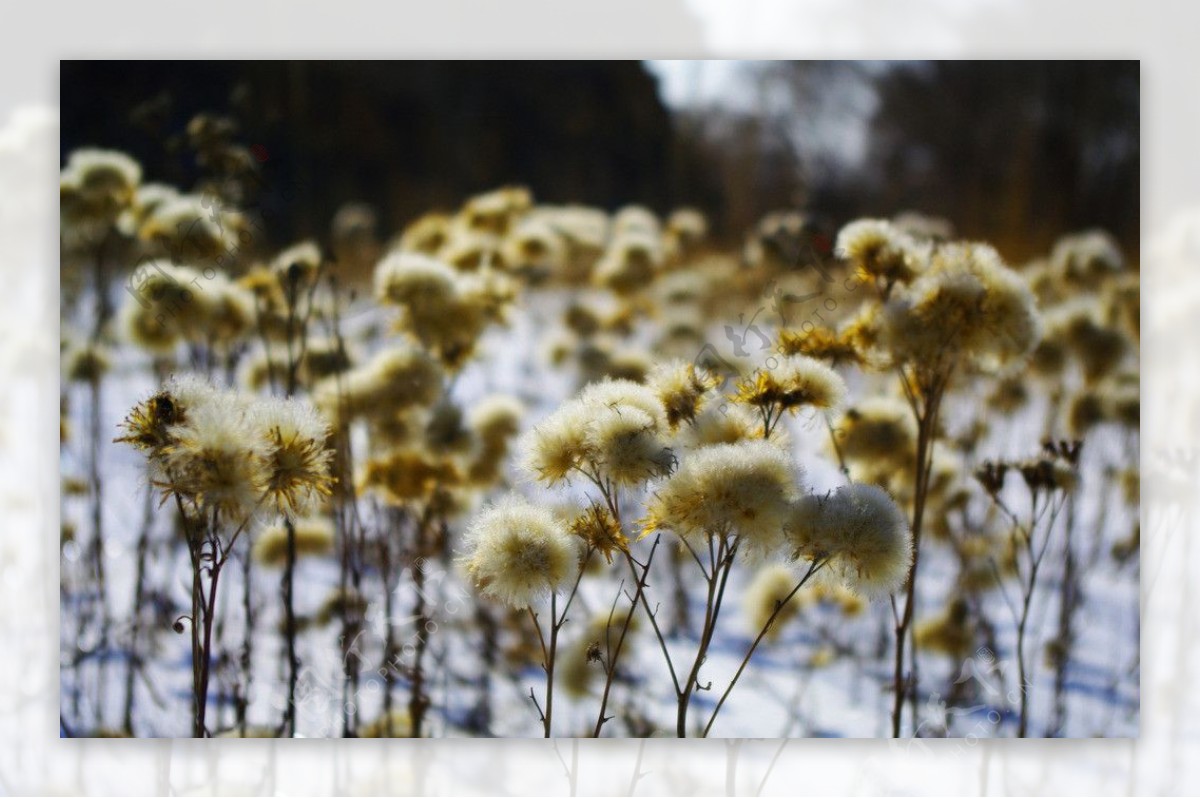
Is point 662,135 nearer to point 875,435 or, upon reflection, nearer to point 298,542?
point 875,435

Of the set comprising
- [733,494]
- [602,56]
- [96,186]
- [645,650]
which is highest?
[602,56]

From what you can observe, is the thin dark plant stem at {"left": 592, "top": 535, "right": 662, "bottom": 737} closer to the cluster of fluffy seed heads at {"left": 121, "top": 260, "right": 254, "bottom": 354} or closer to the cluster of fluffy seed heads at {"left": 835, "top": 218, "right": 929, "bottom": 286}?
the cluster of fluffy seed heads at {"left": 835, "top": 218, "right": 929, "bottom": 286}

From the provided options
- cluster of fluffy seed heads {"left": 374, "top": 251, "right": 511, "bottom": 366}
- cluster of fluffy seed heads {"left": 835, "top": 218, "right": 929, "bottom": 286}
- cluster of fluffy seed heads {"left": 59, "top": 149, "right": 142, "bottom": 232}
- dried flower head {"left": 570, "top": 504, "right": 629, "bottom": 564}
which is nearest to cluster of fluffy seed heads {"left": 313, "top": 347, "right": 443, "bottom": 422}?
cluster of fluffy seed heads {"left": 374, "top": 251, "right": 511, "bottom": 366}

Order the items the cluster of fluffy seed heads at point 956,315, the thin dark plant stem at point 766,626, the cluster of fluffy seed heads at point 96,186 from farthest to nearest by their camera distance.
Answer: the cluster of fluffy seed heads at point 96,186
the cluster of fluffy seed heads at point 956,315
the thin dark plant stem at point 766,626

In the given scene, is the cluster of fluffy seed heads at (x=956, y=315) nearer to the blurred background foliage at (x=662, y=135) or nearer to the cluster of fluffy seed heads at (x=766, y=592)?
the blurred background foliage at (x=662, y=135)

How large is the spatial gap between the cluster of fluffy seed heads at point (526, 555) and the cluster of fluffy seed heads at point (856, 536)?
26 cm

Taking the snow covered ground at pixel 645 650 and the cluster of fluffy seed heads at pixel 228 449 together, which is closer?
the cluster of fluffy seed heads at pixel 228 449

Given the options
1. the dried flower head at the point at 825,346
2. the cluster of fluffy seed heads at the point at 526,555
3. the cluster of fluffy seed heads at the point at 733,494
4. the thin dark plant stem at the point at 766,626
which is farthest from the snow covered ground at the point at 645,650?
the cluster of fluffy seed heads at the point at 733,494

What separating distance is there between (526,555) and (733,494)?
257mm

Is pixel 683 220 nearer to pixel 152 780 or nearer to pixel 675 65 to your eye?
pixel 675 65

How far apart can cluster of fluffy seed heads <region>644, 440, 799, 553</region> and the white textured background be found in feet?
2.12

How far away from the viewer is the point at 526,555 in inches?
54.2

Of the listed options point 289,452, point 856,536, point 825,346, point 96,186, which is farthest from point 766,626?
point 96,186

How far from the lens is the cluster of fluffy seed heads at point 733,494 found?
1.26 meters
